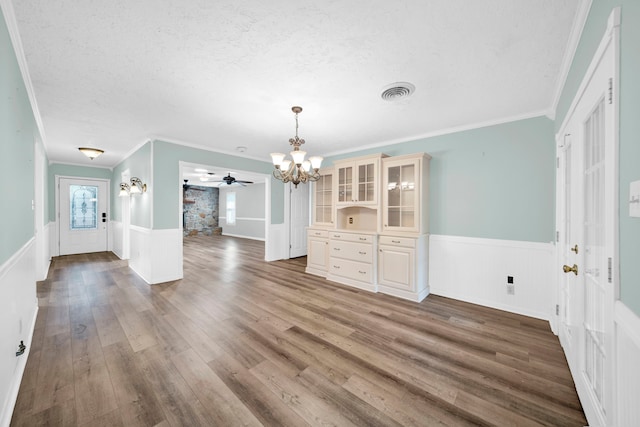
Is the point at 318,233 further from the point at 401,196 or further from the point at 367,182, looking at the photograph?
the point at 401,196

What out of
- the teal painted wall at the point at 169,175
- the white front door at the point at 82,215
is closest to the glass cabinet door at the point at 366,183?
the teal painted wall at the point at 169,175

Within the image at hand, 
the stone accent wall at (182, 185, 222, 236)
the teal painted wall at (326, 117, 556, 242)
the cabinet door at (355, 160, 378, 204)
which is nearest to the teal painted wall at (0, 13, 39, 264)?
the cabinet door at (355, 160, 378, 204)

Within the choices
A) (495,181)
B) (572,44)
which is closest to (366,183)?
(495,181)

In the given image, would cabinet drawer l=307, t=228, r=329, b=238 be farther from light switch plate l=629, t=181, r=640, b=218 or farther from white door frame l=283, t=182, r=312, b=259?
light switch plate l=629, t=181, r=640, b=218

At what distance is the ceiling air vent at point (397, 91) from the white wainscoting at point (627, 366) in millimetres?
2185

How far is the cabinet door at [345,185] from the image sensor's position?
433 centimetres

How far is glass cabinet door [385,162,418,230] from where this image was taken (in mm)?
3729

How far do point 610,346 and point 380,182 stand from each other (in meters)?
3.12

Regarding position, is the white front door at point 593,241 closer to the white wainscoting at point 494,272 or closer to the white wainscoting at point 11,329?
the white wainscoting at point 494,272

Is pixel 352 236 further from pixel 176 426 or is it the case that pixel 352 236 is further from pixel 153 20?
pixel 153 20

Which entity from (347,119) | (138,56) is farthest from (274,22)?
(347,119)

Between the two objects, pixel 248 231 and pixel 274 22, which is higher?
pixel 274 22

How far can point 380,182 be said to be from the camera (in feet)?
13.1

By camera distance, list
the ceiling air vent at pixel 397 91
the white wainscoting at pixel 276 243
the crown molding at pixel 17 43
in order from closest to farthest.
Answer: the crown molding at pixel 17 43 < the ceiling air vent at pixel 397 91 < the white wainscoting at pixel 276 243
